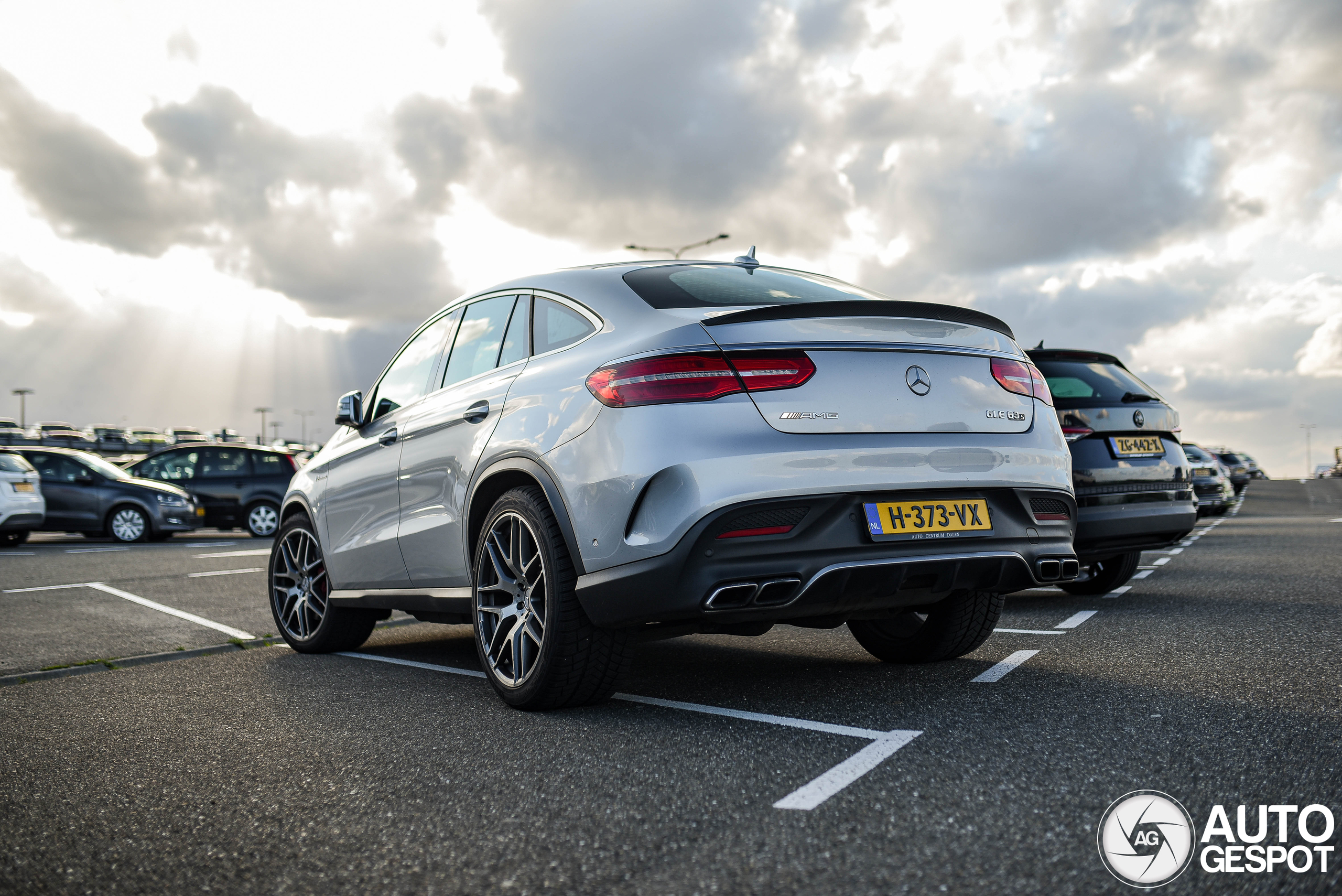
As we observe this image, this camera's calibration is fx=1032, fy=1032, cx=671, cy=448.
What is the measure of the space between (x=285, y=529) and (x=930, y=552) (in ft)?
14.6

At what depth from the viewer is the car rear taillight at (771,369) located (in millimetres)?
3510

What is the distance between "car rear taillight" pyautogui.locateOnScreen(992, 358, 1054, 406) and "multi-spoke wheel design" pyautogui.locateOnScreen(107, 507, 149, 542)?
649 inches

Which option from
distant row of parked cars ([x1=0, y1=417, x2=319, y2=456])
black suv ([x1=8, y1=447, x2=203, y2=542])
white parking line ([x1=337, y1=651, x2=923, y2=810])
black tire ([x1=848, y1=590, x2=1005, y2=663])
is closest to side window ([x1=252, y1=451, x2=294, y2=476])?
black suv ([x1=8, y1=447, x2=203, y2=542])

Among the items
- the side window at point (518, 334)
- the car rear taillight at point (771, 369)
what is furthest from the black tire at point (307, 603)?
the car rear taillight at point (771, 369)

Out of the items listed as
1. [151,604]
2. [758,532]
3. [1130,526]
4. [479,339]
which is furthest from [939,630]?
[151,604]

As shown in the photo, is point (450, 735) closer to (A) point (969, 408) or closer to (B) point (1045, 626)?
(A) point (969, 408)

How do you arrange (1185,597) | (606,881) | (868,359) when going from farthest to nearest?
(1185,597)
(868,359)
(606,881)

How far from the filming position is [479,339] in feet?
16.2

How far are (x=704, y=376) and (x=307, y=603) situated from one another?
12.2ft

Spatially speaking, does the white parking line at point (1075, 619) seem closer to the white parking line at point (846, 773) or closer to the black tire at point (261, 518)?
the white parking line at point (846, 773)

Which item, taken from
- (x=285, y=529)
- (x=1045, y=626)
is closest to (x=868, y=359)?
(x=1045, y=626)

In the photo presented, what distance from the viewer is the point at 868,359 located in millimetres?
3686

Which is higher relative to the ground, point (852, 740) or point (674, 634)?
point (674, 634)

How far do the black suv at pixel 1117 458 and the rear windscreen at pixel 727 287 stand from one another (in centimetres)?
313
